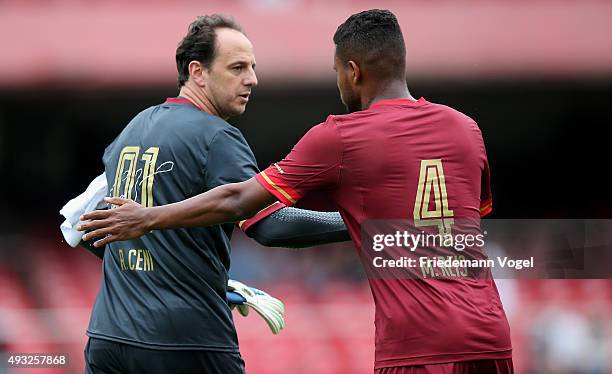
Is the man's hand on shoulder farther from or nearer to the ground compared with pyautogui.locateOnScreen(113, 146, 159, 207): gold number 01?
nearer to the ground

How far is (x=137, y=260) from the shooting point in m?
3.16

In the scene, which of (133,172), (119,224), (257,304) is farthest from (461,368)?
(133,172)

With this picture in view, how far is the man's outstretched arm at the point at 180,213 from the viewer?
2.82 meters

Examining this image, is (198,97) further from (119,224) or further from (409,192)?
(409,192)

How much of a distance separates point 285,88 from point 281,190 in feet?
27.4

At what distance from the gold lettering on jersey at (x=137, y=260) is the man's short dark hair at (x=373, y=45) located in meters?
0.89

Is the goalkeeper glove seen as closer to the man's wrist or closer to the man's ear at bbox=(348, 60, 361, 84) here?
the man's wrist

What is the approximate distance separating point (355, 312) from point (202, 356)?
17.2ft

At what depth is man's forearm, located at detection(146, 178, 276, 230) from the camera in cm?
282

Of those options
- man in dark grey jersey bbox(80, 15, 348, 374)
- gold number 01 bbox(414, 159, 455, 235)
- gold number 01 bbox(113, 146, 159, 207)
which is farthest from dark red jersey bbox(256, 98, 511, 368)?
gold number 01 bbox(113, 146, 159, 207)

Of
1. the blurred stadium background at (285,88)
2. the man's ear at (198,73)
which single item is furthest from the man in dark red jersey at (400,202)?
the blurred stadium background at (285,88)

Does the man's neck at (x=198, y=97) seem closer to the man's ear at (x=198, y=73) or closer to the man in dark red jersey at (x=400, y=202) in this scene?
the man's ear at (x=198, y=73)

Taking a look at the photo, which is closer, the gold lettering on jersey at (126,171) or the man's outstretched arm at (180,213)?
the man's outstretched arm at (180,213)

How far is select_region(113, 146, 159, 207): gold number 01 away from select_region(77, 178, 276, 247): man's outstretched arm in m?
0.30
